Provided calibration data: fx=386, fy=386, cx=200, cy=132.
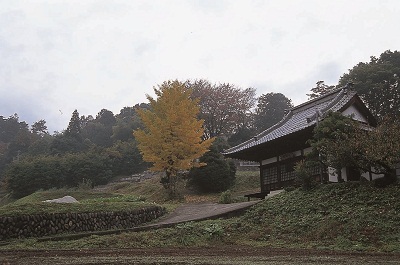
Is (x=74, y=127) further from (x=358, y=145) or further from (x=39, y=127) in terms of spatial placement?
(x=358, y=145)

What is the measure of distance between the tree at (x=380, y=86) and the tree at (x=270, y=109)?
1915 cm

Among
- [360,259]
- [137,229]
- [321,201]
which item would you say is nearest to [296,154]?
[321,201]

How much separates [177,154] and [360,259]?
60.3ft

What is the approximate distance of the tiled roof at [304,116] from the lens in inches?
794

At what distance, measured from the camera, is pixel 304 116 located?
2367 centimetres

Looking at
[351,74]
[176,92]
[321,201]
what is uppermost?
[351,74]

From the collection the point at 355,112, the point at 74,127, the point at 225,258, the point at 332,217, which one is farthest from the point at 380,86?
the point at 74,127

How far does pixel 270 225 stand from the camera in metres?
14.5

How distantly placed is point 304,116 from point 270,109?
36.1 metres

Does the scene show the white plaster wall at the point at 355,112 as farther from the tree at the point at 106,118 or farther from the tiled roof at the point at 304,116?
the tree at the point at 106,118

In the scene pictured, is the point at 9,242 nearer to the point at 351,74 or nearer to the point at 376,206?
the point at 376,206

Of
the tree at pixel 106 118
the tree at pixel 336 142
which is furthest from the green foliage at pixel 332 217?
the tree at pixel 106 118

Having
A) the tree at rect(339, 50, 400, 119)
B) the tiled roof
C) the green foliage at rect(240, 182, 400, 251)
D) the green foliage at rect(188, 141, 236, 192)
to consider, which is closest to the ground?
the green foliage at rect(240, 182, 400, 251)

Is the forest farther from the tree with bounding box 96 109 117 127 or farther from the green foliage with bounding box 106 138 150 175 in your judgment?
the tree with bounding box 96 109 117 127
